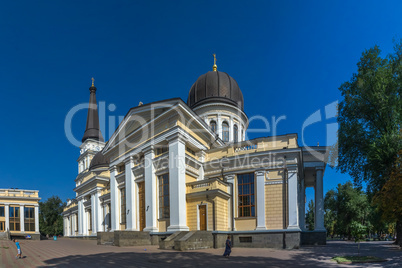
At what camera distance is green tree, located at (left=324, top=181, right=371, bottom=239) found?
41.1m

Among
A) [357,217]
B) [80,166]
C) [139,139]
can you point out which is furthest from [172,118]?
[80,166]

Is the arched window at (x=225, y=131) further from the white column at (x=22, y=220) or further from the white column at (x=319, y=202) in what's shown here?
the white column at (x=22, y=220)

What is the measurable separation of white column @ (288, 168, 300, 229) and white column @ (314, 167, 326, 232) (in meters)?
8.58

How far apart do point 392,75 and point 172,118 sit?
17.2 metres

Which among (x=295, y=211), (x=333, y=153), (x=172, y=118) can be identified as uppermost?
(x=172, y=118)

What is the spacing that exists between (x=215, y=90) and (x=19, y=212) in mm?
42025

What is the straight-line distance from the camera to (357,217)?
136 feet

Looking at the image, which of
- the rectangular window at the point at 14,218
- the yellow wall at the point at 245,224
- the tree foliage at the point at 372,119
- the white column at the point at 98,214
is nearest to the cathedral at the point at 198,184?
the yellow wall at the point at 245,224

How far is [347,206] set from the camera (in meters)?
41.5

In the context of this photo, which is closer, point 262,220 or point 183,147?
point 262,220

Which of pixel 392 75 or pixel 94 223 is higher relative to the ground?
pixel 392 75

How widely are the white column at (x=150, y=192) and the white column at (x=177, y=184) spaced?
7.30ft

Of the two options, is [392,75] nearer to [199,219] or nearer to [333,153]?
[333,153]

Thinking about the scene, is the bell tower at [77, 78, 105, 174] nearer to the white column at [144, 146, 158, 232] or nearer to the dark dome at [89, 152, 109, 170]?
the dark dome at [89, 152, 109, 170]
